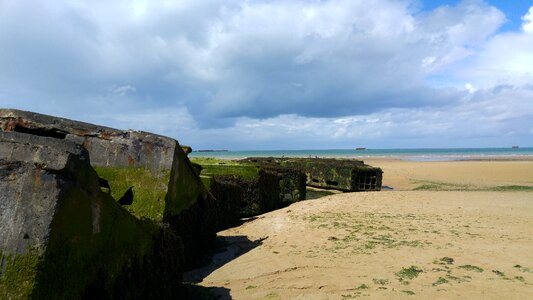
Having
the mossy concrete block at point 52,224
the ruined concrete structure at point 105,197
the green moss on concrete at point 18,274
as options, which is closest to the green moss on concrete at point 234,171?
the ruined concrete structure at point 105,197

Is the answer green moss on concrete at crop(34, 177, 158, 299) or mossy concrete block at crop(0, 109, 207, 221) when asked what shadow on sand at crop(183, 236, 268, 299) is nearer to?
mossy concrete block at crop(0, 109, 207, 221)

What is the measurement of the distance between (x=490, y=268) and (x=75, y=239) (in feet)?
15.8

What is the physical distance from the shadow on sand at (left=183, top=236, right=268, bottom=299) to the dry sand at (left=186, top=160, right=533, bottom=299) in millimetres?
20

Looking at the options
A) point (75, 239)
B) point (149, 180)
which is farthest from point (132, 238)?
point (149, 180)

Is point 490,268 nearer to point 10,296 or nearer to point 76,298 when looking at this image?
point 76,298

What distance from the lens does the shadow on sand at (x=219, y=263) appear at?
14.6ft

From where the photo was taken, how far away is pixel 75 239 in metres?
2.62

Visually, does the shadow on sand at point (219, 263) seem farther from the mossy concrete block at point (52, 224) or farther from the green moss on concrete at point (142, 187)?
the mossy concrete block at point (52, 224)

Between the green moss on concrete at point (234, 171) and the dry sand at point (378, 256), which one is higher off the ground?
the green moss on concrete at point (234, 171)

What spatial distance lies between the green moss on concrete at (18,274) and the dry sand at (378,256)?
2.55 meters

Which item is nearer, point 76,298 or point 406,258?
point 76,298

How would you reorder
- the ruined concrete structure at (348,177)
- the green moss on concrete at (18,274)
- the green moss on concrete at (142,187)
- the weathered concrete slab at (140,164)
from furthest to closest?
the ruined concrete structure at (348,177), the green moss on concrete at (142,187), the weathered concrete slab at (140,164), the green moss on concrete at (18,274)

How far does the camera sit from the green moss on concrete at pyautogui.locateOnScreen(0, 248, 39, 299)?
2.28 meters

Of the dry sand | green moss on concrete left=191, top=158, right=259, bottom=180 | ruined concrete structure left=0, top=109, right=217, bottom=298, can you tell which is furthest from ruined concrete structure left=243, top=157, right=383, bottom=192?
ruined concrete structure left=0, top=109, right=217, bottom=298
